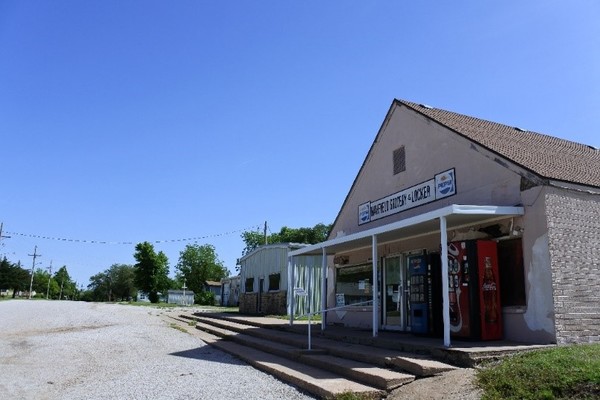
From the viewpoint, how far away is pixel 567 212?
9945mm

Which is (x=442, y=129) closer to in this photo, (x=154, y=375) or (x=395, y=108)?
(x=395, y=108)

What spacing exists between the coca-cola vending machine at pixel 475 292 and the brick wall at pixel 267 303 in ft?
46.6

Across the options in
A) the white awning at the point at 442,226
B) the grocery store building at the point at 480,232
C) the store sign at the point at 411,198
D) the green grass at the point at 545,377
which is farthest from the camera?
the store sign at the point at 411,198

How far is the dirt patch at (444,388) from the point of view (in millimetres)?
6637

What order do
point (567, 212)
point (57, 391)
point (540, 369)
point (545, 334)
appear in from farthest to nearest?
point (567, 212), point (545, 334), point (57, 391), point (540, 369)

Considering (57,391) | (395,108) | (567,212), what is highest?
(395,108)

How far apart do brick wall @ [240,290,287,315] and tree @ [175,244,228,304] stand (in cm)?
4405

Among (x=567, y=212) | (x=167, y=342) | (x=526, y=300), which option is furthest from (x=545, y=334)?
(x=167, y=342)

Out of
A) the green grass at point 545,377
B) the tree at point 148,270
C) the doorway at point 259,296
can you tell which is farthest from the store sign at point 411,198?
the tree at point 148,270

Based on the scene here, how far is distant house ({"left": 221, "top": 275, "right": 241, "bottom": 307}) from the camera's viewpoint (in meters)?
42.2

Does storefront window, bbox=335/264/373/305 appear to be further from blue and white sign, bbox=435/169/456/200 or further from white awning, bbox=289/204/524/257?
blue and white sign, bbox=435/169/456/200

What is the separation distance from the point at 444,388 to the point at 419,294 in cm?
489

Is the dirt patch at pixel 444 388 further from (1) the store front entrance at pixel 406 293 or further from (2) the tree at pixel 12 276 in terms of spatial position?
(2) the tree at pixel 12 276

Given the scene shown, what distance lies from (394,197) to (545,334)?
6.03 meters
